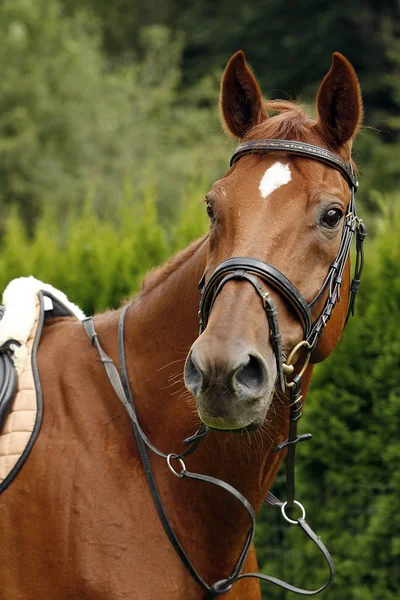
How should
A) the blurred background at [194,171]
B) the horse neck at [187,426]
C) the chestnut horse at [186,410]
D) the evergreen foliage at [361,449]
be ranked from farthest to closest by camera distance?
the blurred background at [194,171] → the evergreen foliage at [361,449] → the horse neck at [187,426] → the chestnut horse at [186,410]

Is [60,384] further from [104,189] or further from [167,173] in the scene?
[167,173]

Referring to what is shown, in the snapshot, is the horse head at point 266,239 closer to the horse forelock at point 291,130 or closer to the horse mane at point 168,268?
the horse forelock at point 291,130

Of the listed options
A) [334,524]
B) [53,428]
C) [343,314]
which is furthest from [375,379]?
[53,428]

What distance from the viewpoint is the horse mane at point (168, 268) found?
9.95 feet

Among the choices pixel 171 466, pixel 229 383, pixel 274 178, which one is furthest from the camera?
pixel 171 466

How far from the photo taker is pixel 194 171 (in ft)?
24.7

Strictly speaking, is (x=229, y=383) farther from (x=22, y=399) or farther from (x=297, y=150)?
(x=22, y=399)

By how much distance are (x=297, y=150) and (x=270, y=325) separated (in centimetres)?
64

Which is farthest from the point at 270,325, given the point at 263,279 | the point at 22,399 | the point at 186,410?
the point at 22,399

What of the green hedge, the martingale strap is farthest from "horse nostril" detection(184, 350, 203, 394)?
the green hedge

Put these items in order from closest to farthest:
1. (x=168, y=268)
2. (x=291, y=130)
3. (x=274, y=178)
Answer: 1. (x=274, y=178)
2. (x=291, y=130)
3. (x=168, y=268)

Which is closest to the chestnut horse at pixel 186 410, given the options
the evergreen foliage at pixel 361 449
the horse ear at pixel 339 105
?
the horse ear at pixel 339 105

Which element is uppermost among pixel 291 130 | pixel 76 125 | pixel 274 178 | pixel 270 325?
pixel 76 125

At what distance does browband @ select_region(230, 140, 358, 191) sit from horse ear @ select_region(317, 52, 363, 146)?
0.09 meters
